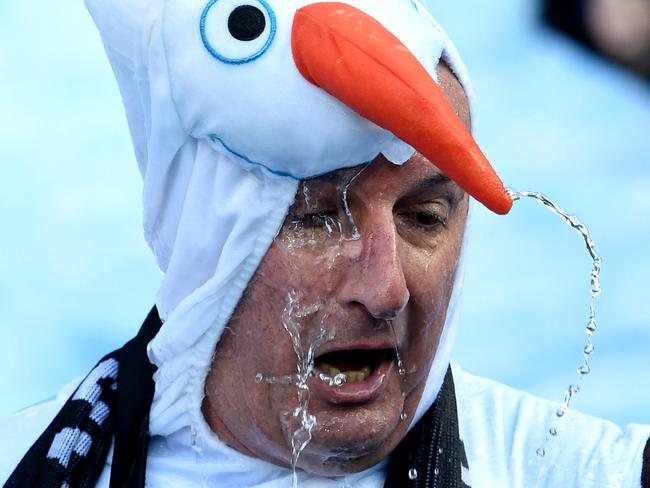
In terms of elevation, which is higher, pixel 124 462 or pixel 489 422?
pixel 489 422

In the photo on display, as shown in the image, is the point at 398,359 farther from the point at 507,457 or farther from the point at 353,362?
the point at 507,457

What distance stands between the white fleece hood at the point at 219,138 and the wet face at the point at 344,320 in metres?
0.04

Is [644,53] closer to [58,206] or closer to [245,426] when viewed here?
[58,206]

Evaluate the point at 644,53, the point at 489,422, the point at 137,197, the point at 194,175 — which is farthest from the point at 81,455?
the point at 644,53

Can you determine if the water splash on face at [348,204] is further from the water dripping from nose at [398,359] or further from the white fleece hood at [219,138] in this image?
the water dripping from nose at [398,359]

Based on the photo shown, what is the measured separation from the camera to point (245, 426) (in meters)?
2.00

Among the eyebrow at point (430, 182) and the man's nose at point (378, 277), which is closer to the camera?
the man's nose at point (378, 277)

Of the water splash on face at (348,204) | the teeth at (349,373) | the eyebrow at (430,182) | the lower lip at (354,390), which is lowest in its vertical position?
the lower lip at (354,390)

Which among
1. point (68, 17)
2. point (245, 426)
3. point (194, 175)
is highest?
point (68, 17)

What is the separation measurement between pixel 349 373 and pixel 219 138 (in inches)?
18.0

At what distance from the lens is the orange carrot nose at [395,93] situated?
5.90ft

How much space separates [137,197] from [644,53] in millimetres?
2065

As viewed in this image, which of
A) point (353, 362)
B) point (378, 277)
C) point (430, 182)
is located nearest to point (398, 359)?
point (353, 362)

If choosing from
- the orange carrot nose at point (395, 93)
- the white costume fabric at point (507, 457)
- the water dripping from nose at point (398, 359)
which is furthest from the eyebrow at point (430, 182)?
the white costume fabric at point (507, 457)
